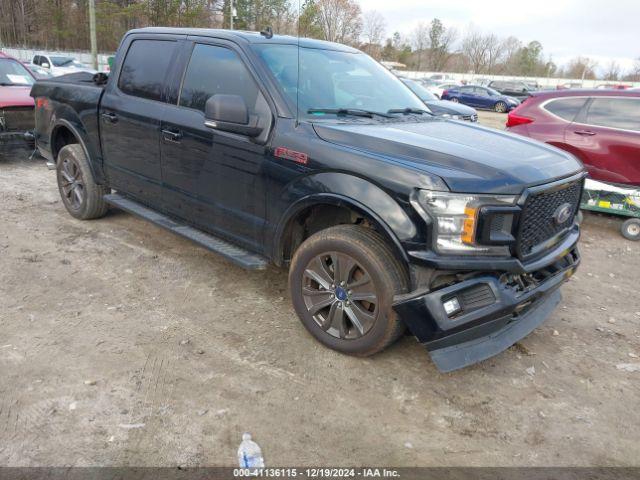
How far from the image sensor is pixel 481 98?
98.1ft

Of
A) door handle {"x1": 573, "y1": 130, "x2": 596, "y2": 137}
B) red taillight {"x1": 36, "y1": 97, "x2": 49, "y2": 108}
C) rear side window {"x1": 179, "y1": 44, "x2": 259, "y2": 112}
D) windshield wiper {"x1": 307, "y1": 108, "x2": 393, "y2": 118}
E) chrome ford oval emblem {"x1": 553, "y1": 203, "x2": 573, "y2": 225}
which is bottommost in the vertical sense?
chrome ford oval emblem {"x1": 553, "y1": 203, "x2": 573, "y2": 225}

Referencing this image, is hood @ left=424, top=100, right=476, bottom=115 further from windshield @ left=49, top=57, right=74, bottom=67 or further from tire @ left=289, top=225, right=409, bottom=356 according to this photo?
windshield @ left=49, top=57, right=74, bottom=67

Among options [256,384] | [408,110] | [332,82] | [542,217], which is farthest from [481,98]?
[256,384]

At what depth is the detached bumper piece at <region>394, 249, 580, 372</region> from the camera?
2707 mm

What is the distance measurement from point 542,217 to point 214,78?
2547 mm

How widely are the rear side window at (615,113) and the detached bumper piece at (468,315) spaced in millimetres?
4940

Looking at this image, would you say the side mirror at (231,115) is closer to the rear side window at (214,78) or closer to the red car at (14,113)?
→ the rear side window at (214,78)

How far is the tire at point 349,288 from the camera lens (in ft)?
9.53

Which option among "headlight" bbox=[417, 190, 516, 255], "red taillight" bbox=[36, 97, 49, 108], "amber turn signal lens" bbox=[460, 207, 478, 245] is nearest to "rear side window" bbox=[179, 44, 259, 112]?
"headlight" bbox=[417, 190, 516, 255]

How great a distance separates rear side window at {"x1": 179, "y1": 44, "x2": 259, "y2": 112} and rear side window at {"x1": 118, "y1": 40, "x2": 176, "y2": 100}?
0.37 metres

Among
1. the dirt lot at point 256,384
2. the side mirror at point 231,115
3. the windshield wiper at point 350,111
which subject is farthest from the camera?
the windshield wiper at point 350,111

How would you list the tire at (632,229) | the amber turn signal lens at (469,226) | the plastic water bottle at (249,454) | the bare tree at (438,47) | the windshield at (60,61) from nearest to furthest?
the plastic water bottle at (249,454)
the amber turn signal lens at (469,226)
the tire at (632,229)
the windshield at (60,61)
the bare tree at (438,47)

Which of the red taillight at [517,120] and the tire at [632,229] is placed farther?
the red taillight at [517,120]

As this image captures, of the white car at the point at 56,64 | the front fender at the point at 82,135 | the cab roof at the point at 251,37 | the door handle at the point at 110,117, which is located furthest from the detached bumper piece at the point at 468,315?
the white car at the point at 56,64
